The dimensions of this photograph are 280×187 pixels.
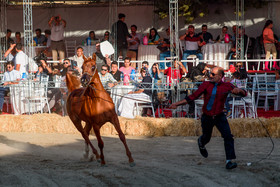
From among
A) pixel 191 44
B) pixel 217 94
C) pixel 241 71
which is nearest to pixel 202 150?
pixel 217 94

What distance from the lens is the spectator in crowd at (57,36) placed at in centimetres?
1825

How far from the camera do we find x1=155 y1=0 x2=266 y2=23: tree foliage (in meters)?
18.6

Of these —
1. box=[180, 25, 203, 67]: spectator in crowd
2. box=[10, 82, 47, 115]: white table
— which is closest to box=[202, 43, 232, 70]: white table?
box=[180, 25, 203, 67]: spectator in crowd

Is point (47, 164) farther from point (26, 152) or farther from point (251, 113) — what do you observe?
point (251, 113)

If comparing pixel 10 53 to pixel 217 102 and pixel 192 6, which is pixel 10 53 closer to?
pixel 192 6

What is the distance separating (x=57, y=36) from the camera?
1833 cm

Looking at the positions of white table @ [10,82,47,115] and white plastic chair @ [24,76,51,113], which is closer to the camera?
white plastic chair @ [24,76,51,113]

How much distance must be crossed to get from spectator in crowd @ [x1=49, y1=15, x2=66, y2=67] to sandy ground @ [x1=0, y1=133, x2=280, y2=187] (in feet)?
25.3

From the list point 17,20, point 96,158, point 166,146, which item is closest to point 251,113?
point 166,146

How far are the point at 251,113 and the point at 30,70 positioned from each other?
→ 6640mm

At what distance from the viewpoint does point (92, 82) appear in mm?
7926

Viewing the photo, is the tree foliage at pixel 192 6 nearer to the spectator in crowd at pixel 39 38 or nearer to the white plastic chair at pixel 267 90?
the white plastic chair at pixel 267 90

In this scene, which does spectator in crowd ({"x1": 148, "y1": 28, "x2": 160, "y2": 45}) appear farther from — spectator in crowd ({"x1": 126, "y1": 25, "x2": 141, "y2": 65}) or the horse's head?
the horse's head

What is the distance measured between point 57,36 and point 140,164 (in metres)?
11.5
